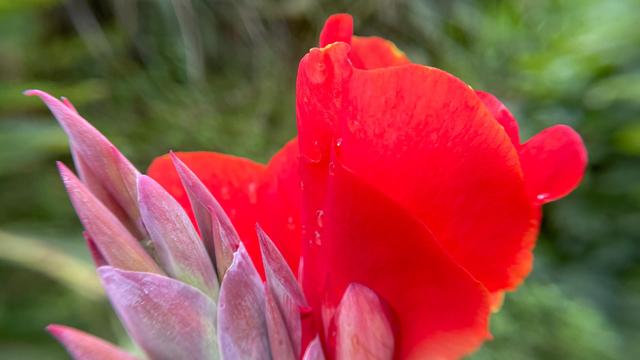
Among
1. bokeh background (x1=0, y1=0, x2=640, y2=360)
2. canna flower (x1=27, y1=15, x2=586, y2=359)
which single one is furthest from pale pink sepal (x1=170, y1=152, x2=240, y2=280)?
bokeh background (x1=0, y1=0, x2=640, y2=360)

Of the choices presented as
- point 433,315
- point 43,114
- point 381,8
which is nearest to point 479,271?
point 433,315

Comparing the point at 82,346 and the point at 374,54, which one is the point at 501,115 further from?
the point at 82,346

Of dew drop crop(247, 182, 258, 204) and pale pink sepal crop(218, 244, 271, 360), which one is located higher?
dew drop crop(247, 182, 258, 204)

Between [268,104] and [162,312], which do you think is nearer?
[162,312]

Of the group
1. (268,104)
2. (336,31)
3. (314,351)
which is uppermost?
(336,31)

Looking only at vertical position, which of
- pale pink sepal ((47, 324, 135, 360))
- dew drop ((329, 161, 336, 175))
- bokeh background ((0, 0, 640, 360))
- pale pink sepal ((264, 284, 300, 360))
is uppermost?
dew drop ((329, 161, 336, 175))

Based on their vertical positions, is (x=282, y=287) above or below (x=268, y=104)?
above

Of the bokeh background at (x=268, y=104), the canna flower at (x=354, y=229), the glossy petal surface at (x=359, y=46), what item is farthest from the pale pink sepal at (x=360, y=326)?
the bokeh background at (x=268, y=104)

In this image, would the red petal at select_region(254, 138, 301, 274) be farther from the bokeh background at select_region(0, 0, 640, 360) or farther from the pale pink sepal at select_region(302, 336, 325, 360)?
the bokeh background at select_region(0, 0, 640, 360)

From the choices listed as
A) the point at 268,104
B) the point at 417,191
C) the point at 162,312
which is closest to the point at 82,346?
the point at 162,312
